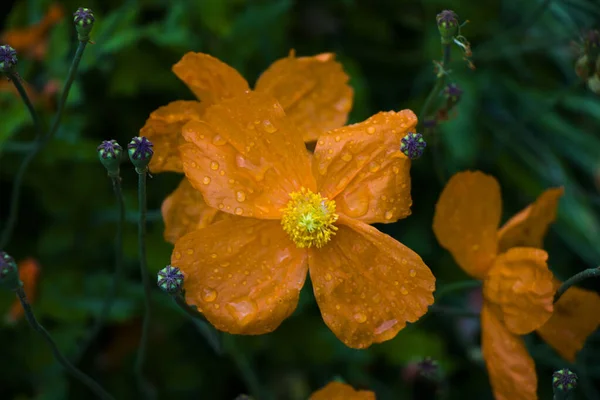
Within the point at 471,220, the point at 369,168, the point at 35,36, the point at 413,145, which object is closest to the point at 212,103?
the point at 369,168

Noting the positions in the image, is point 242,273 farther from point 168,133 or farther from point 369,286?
point 168,133

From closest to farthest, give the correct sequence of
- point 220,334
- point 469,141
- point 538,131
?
point 220,334
point 469,141
point 538,131

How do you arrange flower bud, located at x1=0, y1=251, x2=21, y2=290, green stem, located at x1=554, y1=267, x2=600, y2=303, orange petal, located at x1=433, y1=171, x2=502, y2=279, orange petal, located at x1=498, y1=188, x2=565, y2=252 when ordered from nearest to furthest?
1. flower bud, located at x1=0, y1=251, x2=21, y2=290
2. green stem, located at x1=554, y1=267, x2=600, y2=303
3. orange petal, located at x1=433, y1=171, x2=502, y2=279
4. orange petal, located at x1=498, y1=188, x2=565, y2=252

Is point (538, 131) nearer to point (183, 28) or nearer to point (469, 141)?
point (469, 141)

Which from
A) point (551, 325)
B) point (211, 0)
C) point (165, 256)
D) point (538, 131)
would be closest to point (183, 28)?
point (211, 0)

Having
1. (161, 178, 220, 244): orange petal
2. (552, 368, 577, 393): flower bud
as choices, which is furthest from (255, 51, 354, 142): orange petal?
(552, 368, 577, 393): flower bud

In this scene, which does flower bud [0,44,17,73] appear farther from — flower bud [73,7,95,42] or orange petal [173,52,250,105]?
orange petal [173,52,250,105]

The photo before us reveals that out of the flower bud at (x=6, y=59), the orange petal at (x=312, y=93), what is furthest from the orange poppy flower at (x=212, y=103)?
the flower bud at (x=6, y=59)
